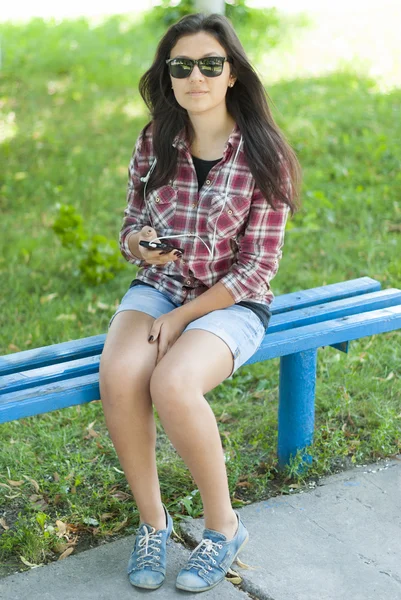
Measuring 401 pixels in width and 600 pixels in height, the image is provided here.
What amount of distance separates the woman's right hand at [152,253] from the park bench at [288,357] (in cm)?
36

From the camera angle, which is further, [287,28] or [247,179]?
[287,28]

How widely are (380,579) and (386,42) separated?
685 cm

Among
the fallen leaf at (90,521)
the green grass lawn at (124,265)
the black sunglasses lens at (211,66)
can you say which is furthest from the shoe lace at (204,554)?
the black sunglasses lens at (211,66)

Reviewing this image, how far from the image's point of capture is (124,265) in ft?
16.1

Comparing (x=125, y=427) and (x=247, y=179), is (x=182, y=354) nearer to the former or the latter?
(x=125, y=427)

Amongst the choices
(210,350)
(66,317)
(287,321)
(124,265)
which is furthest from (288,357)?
(124,265)

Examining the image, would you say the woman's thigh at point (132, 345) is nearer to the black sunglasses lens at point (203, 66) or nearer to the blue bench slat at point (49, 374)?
the blue bench slat at point (49, 374)

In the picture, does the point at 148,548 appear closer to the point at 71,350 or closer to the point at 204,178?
the point at 71,350

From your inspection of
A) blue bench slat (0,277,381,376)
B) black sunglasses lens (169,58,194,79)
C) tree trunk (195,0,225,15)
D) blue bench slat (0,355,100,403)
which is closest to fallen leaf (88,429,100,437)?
blue bench slat (0,277,381,376)

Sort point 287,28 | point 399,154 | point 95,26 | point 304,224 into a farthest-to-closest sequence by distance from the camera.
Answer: point 95,26 < point 287,28 < point 399,154 < point 304,224

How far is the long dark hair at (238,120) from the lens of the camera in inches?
110

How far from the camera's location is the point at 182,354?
2584 mm

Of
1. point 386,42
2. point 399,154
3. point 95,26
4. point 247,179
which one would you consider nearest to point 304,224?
point 399,154

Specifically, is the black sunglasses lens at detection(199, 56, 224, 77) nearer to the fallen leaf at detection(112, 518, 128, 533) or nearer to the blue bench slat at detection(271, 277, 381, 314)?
the blue bench slat at detection(271, 277, 381, 314)
